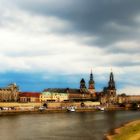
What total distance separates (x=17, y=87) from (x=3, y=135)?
12995 cm

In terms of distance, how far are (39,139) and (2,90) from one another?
132 metres

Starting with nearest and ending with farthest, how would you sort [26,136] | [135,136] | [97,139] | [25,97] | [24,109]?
1. [135,136]
2. [97,139]
3. [26,136]
4. [24,109]
5. [25,97]

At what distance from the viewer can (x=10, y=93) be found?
607 ft

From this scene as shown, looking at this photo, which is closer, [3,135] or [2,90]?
[3,135]

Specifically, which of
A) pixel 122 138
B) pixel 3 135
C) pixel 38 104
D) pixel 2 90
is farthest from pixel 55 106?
pixel 122 138

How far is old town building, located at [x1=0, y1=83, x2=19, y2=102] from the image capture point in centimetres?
18275

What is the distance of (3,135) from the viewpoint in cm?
6044

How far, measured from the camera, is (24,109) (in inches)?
6417

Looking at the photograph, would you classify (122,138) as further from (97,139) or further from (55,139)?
(55,139)

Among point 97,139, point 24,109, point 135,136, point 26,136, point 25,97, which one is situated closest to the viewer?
point 135,136

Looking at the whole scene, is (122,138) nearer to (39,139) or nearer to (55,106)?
(39,139)

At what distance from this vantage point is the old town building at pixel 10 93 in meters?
183

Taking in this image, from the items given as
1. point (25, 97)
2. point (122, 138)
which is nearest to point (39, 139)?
point (122, 138)

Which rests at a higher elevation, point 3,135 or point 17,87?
point 17,87
